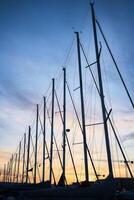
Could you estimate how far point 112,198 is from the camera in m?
17.5

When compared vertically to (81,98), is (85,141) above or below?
below

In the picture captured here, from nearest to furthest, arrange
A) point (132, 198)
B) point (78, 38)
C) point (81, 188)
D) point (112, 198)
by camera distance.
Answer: point (112, 198)
point (81, 188)
point (132, 198)
point (78, 38)

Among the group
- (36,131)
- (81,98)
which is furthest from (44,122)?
(81,98)

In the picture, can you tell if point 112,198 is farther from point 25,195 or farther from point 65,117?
point 65,117

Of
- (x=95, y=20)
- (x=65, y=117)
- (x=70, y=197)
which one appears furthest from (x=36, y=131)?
(x=70, y=197)

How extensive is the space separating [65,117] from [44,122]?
42.2 ft

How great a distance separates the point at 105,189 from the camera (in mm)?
17531

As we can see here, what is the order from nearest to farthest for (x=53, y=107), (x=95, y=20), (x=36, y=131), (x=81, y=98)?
(x=95, y=20)
(x=81, y=98)
(x=53, y=107)
(x=36, y=131)

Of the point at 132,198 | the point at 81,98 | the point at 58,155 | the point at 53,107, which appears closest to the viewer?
the point at 132,198

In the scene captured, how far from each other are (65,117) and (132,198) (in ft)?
56.2

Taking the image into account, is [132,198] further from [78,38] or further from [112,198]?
[78,38]

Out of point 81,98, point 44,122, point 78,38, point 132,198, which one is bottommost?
point 132,198

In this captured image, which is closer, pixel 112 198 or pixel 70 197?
pixel 112 198

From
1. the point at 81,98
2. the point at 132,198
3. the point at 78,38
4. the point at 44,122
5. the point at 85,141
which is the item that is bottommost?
the point at 132,198
